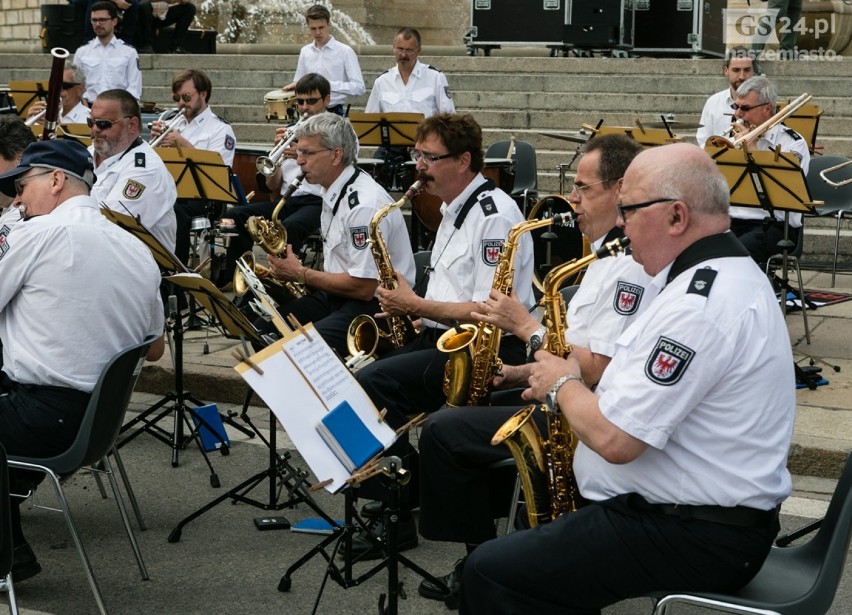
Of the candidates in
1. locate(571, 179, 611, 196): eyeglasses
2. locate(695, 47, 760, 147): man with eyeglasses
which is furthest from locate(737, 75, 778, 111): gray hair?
locate(571, 179, 611, 196): eyeglasses

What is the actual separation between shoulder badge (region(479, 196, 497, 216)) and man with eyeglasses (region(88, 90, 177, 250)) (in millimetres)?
2599

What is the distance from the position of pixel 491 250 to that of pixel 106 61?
1035 cm

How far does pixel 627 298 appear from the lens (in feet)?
12.4

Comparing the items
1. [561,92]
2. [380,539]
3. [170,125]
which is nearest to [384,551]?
[380,539]

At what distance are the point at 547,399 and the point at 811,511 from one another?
2.49 meters

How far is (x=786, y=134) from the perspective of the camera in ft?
26.3

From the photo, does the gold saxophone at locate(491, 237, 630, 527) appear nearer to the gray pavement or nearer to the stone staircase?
the gray pavement

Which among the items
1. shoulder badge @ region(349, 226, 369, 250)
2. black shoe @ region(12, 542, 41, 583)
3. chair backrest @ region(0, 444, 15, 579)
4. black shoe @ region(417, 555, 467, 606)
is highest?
shoulder badge @ region(349, 226, 369, 250)

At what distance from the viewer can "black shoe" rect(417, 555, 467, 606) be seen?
4305mm

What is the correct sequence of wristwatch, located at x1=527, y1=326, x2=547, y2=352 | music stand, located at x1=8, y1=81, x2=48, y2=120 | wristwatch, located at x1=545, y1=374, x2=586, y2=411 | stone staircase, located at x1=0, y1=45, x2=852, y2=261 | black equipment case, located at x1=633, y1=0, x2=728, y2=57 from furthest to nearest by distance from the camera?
black equipment case, located at x1=633, y1=0, x2=728, y2=57 → stone staircase, located at x1=0, y1=45, x2=852, y2=261 → music stand, located at x1=8, y1=81, x2=48, y2=120 → wristwatch, located at x1=527, y1=326, x2=547, y2=352 → wristwatch, located at x1=545, y1=374, x2=586, y2=411

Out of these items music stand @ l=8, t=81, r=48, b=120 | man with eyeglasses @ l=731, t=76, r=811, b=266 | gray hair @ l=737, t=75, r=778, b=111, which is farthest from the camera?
music stand @ l=8, t=81, r=48, b=120

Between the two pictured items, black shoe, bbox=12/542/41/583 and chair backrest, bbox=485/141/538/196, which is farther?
chair backrest, bbox=485/141/538/196

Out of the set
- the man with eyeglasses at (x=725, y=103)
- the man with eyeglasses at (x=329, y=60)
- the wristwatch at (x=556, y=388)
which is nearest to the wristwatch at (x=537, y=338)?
the wristwatch at (x=556, y=388)

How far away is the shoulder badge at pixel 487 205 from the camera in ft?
16.7
